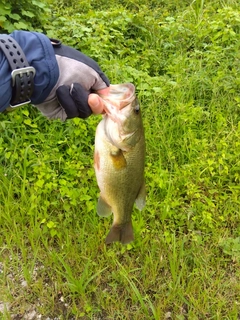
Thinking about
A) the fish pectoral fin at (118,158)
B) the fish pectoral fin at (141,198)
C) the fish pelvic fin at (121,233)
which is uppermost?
the fish pectoral fin at (118,158)

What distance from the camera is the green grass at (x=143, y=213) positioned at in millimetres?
2740

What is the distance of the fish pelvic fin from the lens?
92.4 inches

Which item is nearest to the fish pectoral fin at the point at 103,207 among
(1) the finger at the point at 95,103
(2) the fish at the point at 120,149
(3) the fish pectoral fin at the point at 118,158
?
(2) the fish at the point at 120,149

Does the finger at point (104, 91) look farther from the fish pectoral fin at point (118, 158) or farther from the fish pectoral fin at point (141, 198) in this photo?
the fish pectoral fin at point (141, 198)

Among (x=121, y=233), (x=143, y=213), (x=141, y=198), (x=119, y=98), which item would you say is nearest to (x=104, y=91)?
(x=119, y=98)

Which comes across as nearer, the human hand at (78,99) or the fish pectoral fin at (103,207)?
the human hand at (78,99)

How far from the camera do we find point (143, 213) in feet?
10.1

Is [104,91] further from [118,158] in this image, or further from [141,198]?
[141,198]

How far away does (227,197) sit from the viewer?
3.22 m

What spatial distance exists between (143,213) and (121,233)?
2.37 feet

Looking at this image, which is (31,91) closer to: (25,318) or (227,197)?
(25,318)

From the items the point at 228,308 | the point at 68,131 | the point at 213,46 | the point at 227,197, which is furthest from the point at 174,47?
the point at 228,308

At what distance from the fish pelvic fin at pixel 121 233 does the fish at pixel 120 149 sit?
133 mm

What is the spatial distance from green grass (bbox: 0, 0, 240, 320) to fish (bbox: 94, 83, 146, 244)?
77 centimetres
